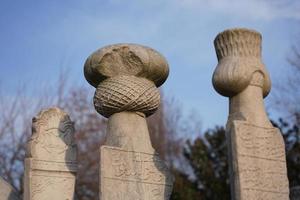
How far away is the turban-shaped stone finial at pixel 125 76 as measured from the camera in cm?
720

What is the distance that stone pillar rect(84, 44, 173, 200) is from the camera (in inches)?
272

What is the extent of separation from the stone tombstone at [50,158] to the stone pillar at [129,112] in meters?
1.03

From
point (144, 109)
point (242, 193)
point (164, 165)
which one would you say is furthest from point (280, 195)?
point (144, 109)

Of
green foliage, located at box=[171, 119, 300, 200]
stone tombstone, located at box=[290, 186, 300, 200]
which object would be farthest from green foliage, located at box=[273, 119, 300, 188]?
stone tombstone, located at box=[290, 186, 300, 200]

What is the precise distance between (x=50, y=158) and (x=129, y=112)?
151 cm

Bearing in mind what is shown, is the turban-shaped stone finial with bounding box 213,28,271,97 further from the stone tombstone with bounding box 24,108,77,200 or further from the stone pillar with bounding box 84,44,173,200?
the stone tombstone with bounding box 24,108,77,200

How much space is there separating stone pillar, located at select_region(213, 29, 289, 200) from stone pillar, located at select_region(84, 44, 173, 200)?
974 mm

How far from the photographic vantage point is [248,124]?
21.6ft

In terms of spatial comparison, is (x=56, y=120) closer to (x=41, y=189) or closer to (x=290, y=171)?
(x=41, y=189)

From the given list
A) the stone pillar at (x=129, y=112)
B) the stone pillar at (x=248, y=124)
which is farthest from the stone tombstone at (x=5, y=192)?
the stone pillar at (x=248, y=124)

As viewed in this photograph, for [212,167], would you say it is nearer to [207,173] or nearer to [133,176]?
[207,173]

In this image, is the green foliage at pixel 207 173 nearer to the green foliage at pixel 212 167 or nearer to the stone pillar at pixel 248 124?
the green foliage at pixel 212 167

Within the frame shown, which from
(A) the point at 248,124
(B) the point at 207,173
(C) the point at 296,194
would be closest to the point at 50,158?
(A) the point at 248,124

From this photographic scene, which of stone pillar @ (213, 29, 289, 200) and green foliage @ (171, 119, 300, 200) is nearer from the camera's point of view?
stone pillar @ (213, 29, 289, 200)
